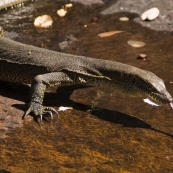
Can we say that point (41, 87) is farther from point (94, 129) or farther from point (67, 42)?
point (67, 42)

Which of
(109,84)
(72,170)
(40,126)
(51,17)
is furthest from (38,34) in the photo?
(72,170)

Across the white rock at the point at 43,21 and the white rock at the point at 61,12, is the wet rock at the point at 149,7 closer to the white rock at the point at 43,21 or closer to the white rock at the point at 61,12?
the white rock at the point at 61,12

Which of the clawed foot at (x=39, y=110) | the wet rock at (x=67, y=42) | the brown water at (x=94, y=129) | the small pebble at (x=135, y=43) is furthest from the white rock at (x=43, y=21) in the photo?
the clawed foot at (x=39, y=110)

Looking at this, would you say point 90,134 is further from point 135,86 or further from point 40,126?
point 135,86

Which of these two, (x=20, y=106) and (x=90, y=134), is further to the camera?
(x=20, y=106)

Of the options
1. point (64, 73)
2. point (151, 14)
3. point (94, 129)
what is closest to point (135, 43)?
point (151, 14)

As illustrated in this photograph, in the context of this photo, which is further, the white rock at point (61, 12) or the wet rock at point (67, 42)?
the white rock at point (61, 12)
